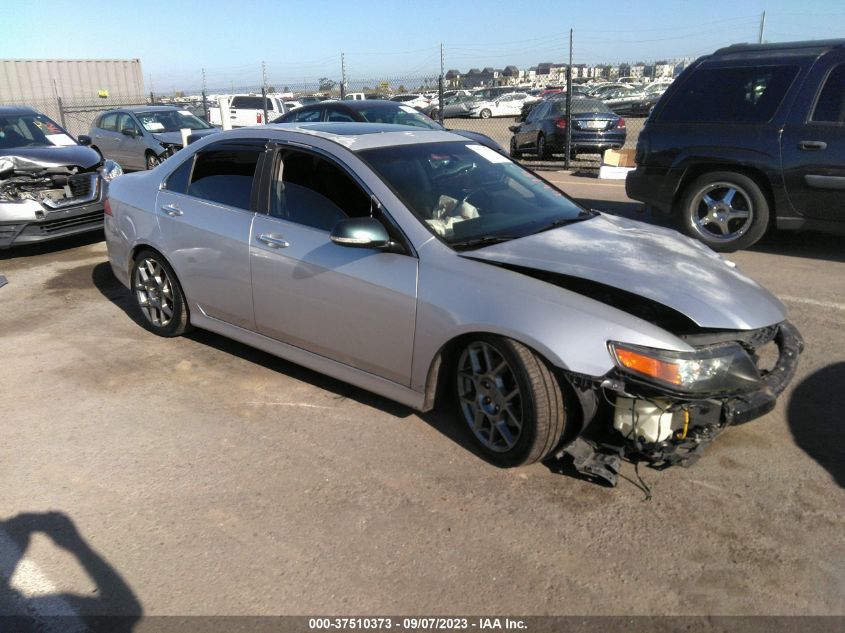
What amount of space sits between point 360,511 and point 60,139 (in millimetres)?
8449

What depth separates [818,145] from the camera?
22.0 ft

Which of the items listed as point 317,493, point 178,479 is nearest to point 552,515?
point 317,493

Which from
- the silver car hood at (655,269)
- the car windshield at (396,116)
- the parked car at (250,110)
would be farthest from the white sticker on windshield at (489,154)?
the parked car at (250,110)

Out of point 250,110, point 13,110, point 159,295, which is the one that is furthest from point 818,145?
point 250,110

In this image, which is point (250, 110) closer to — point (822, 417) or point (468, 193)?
point (468, 193)

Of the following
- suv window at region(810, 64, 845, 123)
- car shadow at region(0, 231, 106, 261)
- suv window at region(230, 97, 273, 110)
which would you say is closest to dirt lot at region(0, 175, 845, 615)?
suv window at region(810, 64, 845, 123)

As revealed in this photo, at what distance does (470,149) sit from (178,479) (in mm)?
2634

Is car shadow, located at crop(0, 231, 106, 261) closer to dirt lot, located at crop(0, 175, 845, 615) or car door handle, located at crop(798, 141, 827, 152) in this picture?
dirt lot, located at crop(0, 175, 845, 615)

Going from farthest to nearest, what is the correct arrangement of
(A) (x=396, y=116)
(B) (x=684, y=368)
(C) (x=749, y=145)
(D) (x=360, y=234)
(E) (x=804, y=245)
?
(A) (x=396, y=116) < (E) (x=804, y=245) < (C) (x=749, y=145) < (D) (x=360, y=234) < (B) (x=684, y=368)

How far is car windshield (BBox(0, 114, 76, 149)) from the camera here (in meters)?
9.02

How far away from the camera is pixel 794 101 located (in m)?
6.91

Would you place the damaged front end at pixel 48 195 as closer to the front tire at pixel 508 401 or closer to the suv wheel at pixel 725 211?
the front tire at pixel 508 401

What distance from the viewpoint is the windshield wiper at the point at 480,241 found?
12.0 ft

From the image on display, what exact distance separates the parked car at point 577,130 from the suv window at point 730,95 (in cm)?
777
